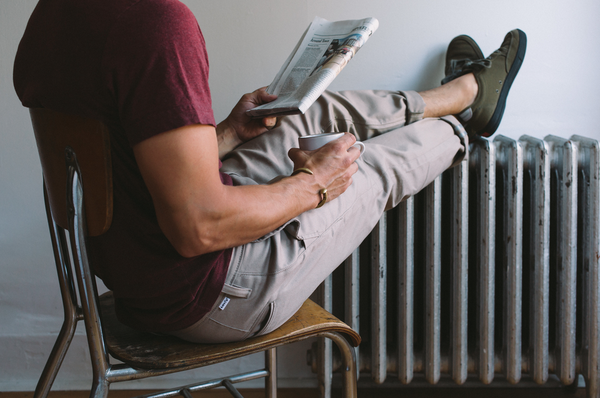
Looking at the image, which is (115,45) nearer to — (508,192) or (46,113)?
(46,113)

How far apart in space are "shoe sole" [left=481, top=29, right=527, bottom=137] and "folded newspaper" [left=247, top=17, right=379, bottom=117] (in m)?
0.47

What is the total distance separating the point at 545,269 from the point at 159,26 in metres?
1.04

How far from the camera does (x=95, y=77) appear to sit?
1.61 ft

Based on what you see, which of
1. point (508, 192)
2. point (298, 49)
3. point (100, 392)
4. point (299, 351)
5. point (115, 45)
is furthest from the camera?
point (299, 351)

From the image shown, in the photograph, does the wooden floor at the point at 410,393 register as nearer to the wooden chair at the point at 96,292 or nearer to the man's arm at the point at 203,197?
the wooden chair at the point at 96,292

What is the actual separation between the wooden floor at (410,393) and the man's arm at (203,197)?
0.86m

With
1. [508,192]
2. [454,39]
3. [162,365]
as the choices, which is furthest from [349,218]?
A: [454,39]

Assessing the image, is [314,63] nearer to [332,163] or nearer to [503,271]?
[332,163]

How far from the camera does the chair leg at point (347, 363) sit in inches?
27.3

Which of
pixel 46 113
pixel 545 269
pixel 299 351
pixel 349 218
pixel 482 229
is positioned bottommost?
pixel 299 351

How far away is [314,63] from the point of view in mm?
774

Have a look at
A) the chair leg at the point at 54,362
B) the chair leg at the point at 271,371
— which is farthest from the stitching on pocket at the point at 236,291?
the chair leg at the point at 271,371

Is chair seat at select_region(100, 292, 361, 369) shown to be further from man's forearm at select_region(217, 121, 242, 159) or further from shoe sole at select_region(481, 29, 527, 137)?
shoe sole at select_region(481, 29, 527, 137)

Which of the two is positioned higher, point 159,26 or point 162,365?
point 159,26
